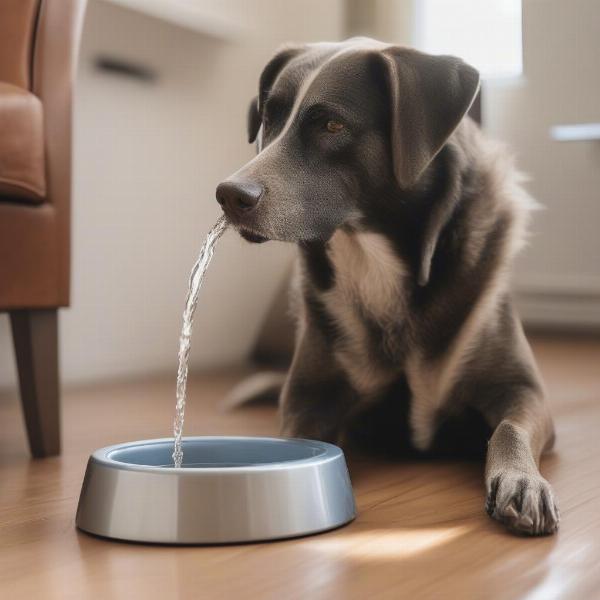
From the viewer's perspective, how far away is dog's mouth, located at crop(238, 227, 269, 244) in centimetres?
130

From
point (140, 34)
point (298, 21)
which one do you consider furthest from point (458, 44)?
point (140, 34)

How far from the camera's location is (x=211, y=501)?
100 centimetres

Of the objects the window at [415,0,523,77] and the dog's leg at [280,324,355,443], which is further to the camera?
the window at [415,0,523,77]

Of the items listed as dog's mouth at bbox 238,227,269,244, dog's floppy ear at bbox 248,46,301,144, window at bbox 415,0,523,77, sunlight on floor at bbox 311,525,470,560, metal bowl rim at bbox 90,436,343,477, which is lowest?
sunlight on floor at bbox 311,525,470,560

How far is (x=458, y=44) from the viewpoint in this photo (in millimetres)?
3600

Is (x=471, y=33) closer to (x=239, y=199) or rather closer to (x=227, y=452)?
(x=239, y=199)

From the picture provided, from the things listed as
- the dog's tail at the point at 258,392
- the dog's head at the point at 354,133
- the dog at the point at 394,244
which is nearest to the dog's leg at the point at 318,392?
the dog at the point at 394,244

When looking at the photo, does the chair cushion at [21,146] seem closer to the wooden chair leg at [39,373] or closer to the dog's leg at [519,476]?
the wooden chair leg at [39,373]

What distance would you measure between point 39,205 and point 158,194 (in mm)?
1273

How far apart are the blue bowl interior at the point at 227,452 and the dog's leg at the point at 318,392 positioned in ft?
0.89

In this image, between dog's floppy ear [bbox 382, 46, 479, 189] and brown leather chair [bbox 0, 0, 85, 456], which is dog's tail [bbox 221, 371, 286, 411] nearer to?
brown leather chair [bbox 0, 0, 85, 456]

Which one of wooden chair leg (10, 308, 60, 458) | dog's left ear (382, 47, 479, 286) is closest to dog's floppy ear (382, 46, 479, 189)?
dog's left ear (382, 47, 479, 286)

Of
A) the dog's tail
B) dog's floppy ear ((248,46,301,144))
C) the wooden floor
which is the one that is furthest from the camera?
the dog's tail

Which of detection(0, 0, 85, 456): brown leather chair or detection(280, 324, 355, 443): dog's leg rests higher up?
detection(0, 0, 85, 456): brown leather chair
